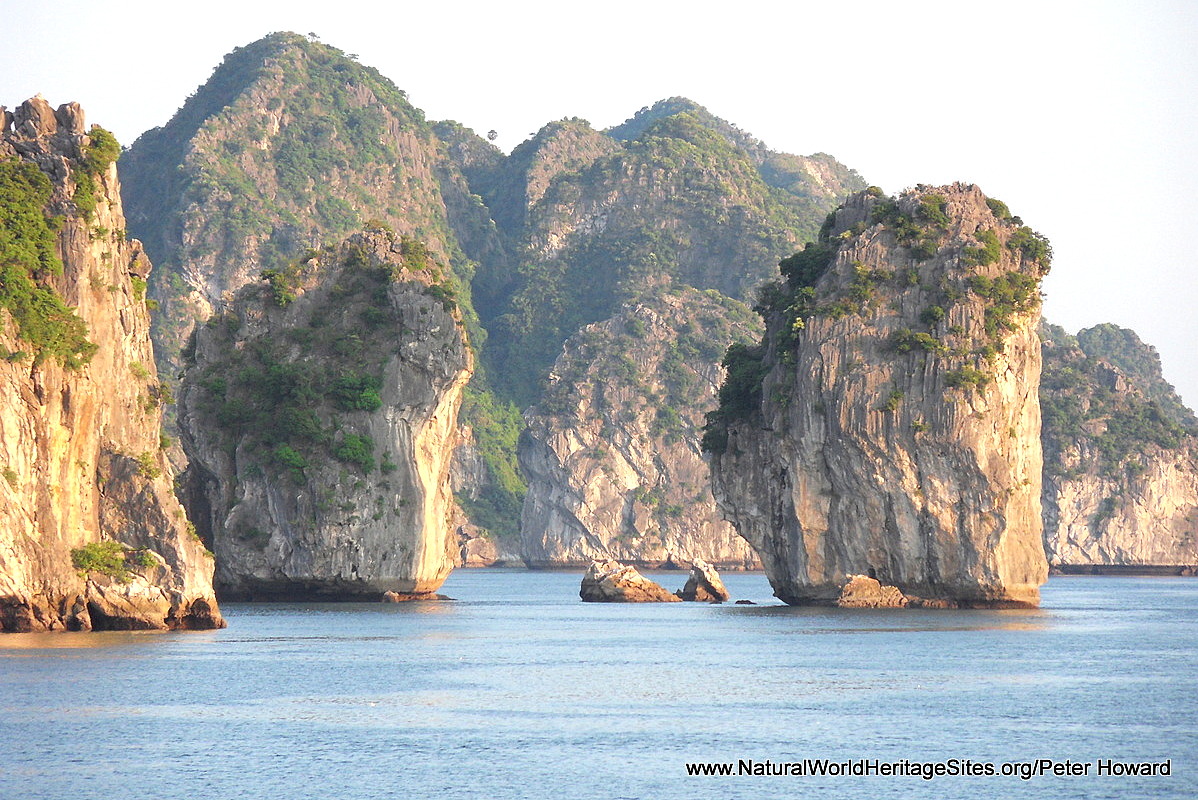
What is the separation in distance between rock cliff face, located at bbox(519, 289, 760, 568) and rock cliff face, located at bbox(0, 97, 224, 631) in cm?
12027

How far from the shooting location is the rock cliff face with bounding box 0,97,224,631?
2009 inches

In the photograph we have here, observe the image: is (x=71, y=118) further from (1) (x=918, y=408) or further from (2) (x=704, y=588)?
(2) (x=704, y=588)

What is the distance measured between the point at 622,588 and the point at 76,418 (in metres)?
42.1

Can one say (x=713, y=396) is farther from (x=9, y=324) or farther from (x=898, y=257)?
(x=9, y=324)

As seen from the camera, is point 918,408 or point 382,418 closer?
point 918,408

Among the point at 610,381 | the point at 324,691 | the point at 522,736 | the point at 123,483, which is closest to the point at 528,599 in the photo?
→ the point at 123,483

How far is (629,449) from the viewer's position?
18425 cm

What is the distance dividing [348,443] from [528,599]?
75.8ft

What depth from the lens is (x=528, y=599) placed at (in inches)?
4001

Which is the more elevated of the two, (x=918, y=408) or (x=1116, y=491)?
(x=918, y=408)

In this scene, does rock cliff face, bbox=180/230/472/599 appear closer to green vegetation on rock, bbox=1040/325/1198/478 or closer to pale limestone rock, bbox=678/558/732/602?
pale limestone rock, bbox=678/558/732/602

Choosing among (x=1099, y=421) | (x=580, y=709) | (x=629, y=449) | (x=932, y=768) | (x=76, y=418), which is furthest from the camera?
(x=629, y=449)

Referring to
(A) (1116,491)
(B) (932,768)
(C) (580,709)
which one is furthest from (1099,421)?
(B) (932,768)

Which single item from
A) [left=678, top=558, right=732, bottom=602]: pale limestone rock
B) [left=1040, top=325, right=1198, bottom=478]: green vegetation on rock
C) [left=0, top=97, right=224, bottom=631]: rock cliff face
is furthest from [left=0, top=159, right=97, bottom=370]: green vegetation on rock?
[left=1040, top=325, right=1198, bottom=478]: green vegetation on rock
